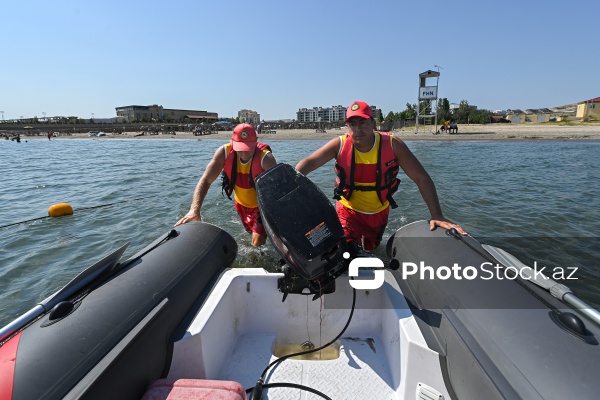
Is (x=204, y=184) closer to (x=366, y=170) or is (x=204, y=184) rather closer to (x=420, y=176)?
(x=366, y=170)

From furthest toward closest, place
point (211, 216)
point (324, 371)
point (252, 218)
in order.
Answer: point (211, 216)
point (252, 218)
point (324, 371)

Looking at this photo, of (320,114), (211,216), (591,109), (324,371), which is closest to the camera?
(324,371)

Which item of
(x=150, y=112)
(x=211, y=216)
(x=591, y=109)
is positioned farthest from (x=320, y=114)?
(x=211, y=216)

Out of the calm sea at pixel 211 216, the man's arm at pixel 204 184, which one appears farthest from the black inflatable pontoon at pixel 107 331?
the calm sea at pixel 211 216

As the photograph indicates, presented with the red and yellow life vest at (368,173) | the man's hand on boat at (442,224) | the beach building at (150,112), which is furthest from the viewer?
the beach building at (150,112)

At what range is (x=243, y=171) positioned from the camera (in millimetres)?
3701

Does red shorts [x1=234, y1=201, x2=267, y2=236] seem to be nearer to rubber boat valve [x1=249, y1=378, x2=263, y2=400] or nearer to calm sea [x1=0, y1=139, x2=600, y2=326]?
calm sea [x1=0, y1=139, x2=600, y2=326]

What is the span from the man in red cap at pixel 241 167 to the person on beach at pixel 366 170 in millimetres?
686

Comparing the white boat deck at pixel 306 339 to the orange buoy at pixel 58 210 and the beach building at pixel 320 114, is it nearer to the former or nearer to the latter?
the orange buoy at pixel 58 210

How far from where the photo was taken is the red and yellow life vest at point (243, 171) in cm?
359

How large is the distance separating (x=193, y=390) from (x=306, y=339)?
1058 millimetres

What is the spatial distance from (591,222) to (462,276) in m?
6.13

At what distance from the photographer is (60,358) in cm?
129

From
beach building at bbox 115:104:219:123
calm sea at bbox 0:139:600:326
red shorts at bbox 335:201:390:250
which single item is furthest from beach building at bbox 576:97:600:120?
beach building at bbox 115:104:219:123
